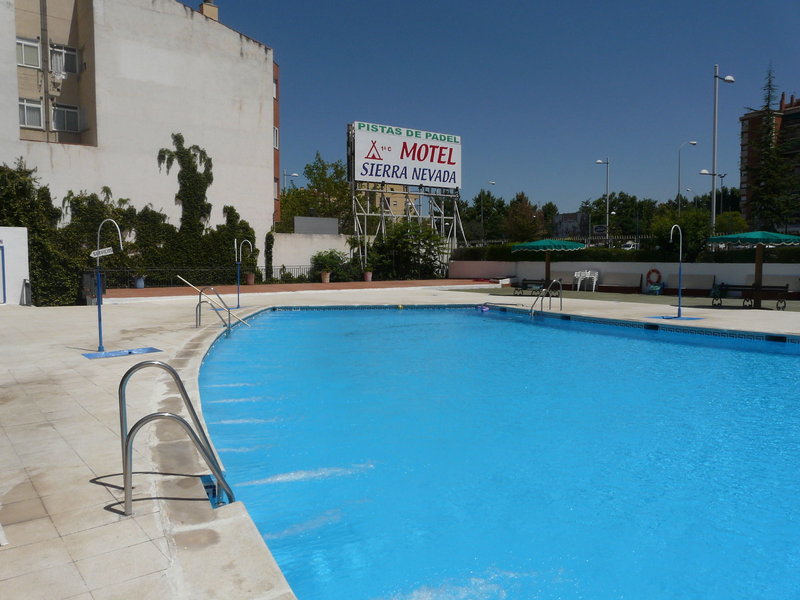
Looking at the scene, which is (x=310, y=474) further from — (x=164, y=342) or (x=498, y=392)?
(x=164, y=342)

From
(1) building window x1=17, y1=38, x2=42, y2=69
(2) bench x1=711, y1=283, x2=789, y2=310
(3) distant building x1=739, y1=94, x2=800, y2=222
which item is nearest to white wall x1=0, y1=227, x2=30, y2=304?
(1) building window x1=17, y1=38, x2=42, y2=69

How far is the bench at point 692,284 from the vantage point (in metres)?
23.7

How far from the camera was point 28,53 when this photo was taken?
2541cm

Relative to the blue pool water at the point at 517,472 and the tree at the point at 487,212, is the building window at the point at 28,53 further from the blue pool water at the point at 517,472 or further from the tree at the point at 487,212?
the tree at the point at 487,212

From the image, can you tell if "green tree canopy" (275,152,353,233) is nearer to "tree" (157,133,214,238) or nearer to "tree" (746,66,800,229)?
"tree" (157,133,214,238)

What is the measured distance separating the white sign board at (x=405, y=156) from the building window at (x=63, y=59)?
544 inches

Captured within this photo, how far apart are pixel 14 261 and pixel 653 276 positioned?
2417cm

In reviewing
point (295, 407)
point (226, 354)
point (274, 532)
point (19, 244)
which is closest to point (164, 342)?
point (226, 354)

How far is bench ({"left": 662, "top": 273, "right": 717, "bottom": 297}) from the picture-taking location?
77.6 feet

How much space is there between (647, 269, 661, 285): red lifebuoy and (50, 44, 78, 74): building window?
2771 centimetres

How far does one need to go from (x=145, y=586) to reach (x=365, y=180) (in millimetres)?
31628

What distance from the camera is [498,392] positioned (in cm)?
938

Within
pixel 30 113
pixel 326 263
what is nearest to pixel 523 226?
pixel 326 263

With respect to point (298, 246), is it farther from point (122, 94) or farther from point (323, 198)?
point (323, 198)
